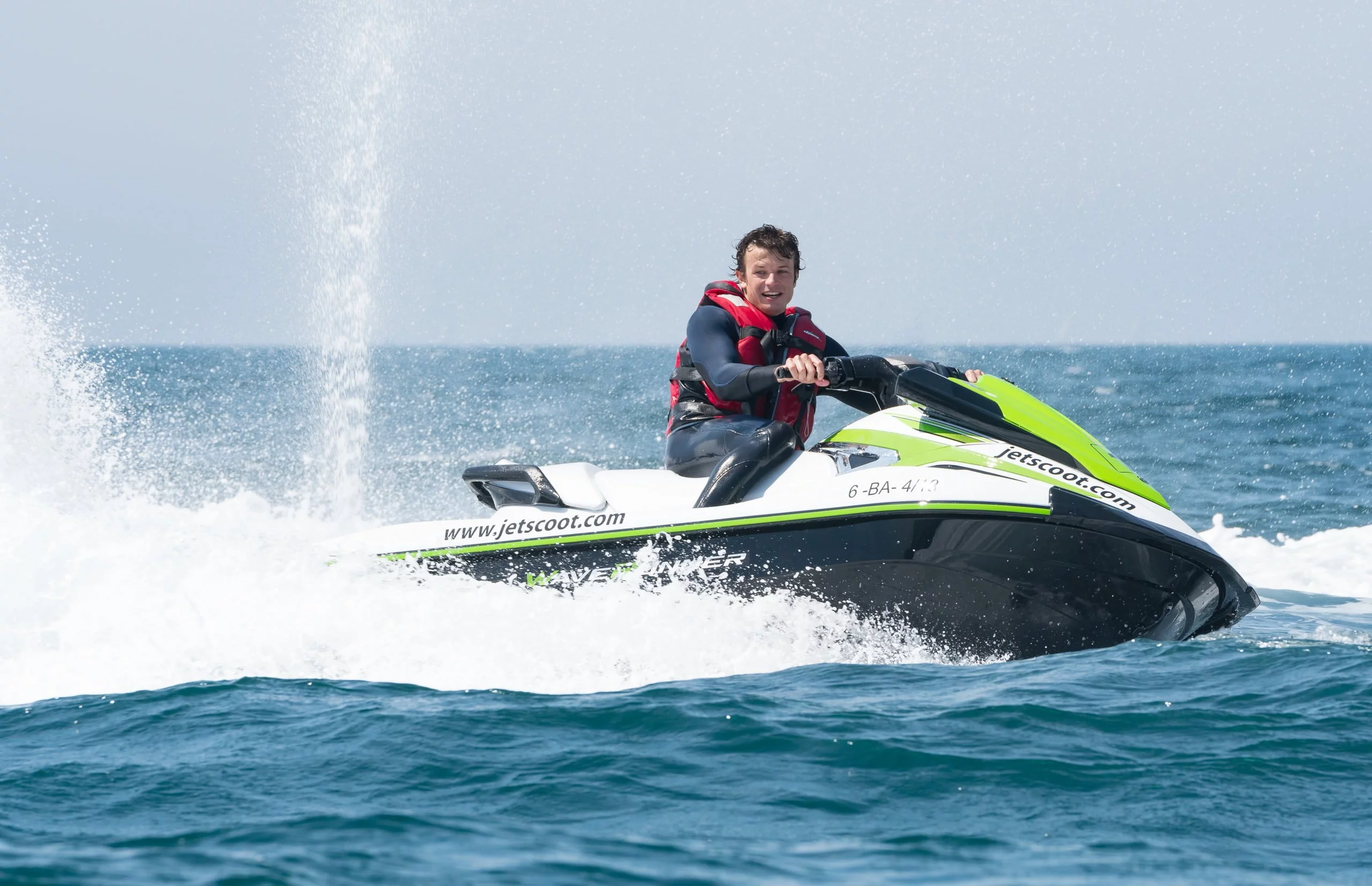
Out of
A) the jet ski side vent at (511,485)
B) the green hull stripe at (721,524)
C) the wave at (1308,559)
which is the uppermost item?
the jet ski side vent at (511,485)

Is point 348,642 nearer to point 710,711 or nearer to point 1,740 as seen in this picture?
point 1,740

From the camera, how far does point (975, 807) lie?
292cm

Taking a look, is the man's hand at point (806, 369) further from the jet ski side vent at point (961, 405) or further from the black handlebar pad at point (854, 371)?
the jet ski side vent at point (961, 405)

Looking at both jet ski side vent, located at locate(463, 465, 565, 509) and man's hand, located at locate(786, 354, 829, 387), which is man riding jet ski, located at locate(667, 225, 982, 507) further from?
jet ski side vent, located at locate(463, 465, 565, 509)

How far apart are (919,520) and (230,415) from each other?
15981 mm

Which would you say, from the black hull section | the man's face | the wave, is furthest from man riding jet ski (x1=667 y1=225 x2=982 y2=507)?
the wave

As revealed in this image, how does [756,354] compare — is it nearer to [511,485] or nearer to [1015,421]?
[1015,421]

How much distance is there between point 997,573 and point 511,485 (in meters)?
2.06

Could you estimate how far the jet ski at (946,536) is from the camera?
163 inches

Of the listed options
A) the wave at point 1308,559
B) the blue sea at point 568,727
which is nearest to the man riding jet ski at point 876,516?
the blue sea at point 568,727

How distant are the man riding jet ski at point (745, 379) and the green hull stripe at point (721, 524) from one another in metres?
0.12

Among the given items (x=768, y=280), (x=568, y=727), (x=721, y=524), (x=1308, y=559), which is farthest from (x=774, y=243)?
(x=1308, y=559)

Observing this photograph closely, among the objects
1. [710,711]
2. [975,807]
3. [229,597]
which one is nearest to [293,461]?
[229,597]

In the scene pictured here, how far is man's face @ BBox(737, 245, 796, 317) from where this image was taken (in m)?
4.85
